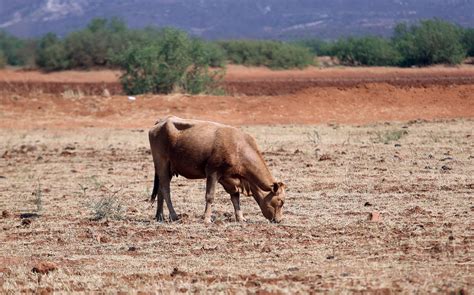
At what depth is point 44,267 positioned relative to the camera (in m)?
11.0

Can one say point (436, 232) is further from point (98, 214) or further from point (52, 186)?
point (52, 186)

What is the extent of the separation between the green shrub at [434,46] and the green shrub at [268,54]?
10430 millimetres

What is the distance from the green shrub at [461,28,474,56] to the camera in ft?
202

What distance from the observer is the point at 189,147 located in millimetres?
14539

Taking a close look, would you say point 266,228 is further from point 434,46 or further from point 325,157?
point 434,46

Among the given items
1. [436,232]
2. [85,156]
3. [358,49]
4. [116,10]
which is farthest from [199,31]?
[436,232]

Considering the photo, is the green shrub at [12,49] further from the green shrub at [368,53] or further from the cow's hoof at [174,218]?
the cow's hoof at [174,218]

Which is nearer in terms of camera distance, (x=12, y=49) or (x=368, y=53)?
(x=368, y=53)

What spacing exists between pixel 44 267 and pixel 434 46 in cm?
5218

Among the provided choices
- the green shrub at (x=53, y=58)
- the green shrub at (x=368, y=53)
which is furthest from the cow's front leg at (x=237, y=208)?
the green shrub at (x=53, y=58)

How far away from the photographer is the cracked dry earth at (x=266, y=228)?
1041cm

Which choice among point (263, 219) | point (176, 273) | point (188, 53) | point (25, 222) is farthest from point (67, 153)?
point (188, 53)

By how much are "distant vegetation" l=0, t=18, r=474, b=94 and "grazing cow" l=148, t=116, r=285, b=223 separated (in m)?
25.1

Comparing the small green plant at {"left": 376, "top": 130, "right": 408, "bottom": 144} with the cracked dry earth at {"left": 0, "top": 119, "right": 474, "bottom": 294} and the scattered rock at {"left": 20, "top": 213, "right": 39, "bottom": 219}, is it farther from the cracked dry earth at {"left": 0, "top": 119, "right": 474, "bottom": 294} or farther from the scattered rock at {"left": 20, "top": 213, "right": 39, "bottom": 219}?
the scattered rock at {"left": 20, "top": 213, "right": 39, "bottom": 219}
